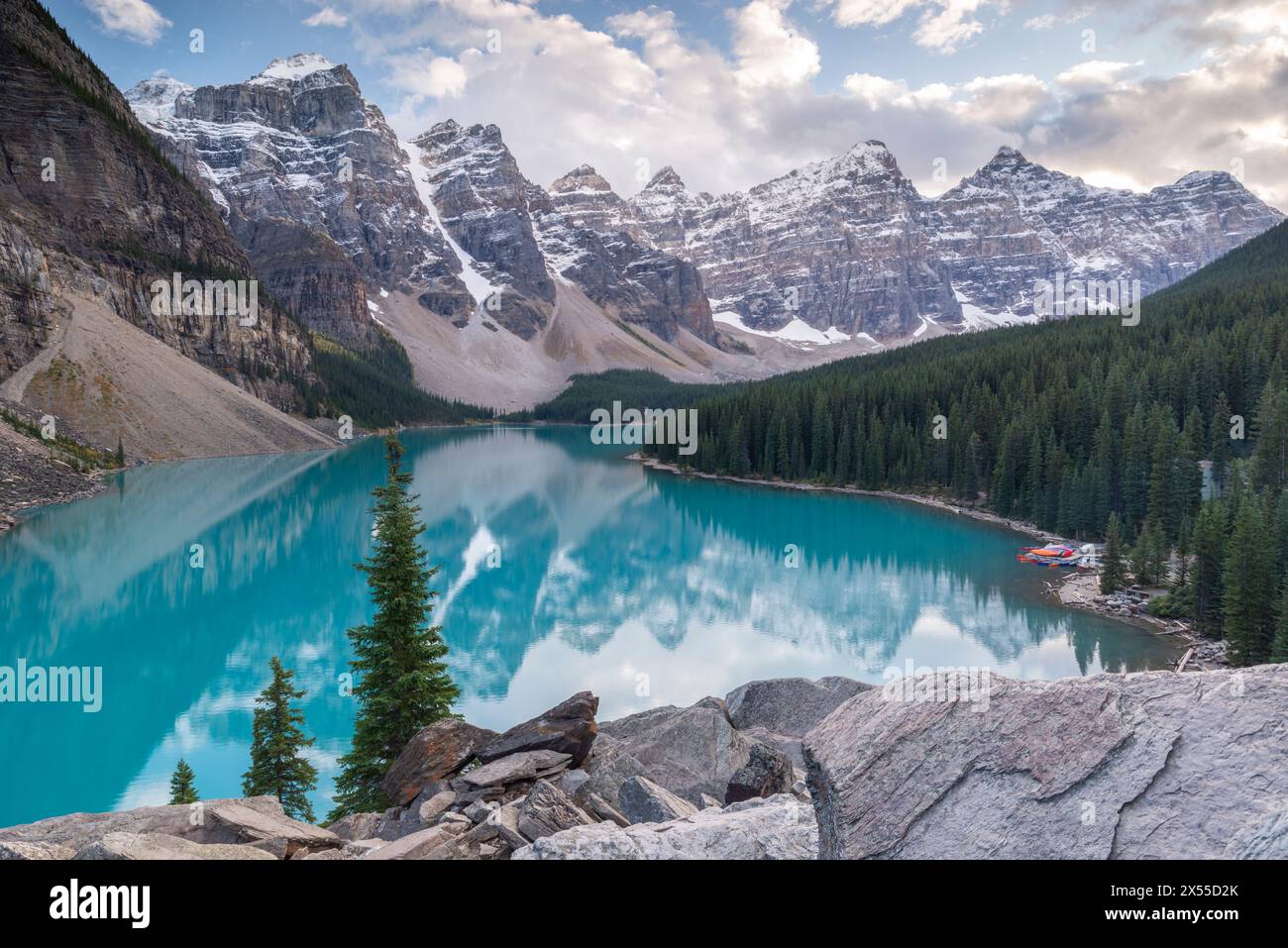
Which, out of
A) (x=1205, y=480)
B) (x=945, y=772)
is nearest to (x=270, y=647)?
(x=945, y=772)

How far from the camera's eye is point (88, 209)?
10525cm

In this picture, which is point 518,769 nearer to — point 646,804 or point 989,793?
point 646,804

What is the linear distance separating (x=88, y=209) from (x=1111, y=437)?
123m

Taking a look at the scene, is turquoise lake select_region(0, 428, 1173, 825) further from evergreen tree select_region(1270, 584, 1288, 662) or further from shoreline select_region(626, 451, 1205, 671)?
evergreen tree select_region(1270, 584, 1288, 662)

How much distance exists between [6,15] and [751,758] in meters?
143

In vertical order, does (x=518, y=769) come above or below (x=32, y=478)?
below

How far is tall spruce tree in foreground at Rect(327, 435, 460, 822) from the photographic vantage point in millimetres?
15445

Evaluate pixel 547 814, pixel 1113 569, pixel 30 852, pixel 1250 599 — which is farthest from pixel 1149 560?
pixel 30 852

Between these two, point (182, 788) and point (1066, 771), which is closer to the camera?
point (1066, 771)

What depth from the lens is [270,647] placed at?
32000 millimetres

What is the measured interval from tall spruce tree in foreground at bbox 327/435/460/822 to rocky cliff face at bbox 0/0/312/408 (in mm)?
87968

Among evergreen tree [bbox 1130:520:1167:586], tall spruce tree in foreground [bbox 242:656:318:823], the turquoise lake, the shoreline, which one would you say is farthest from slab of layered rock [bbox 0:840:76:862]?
evergreen tree [bbox 1130:520:1167:586]

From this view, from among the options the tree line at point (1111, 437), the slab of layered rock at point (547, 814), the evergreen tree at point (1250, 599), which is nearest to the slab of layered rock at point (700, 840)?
the slab of layered rock at point (547, 814)
